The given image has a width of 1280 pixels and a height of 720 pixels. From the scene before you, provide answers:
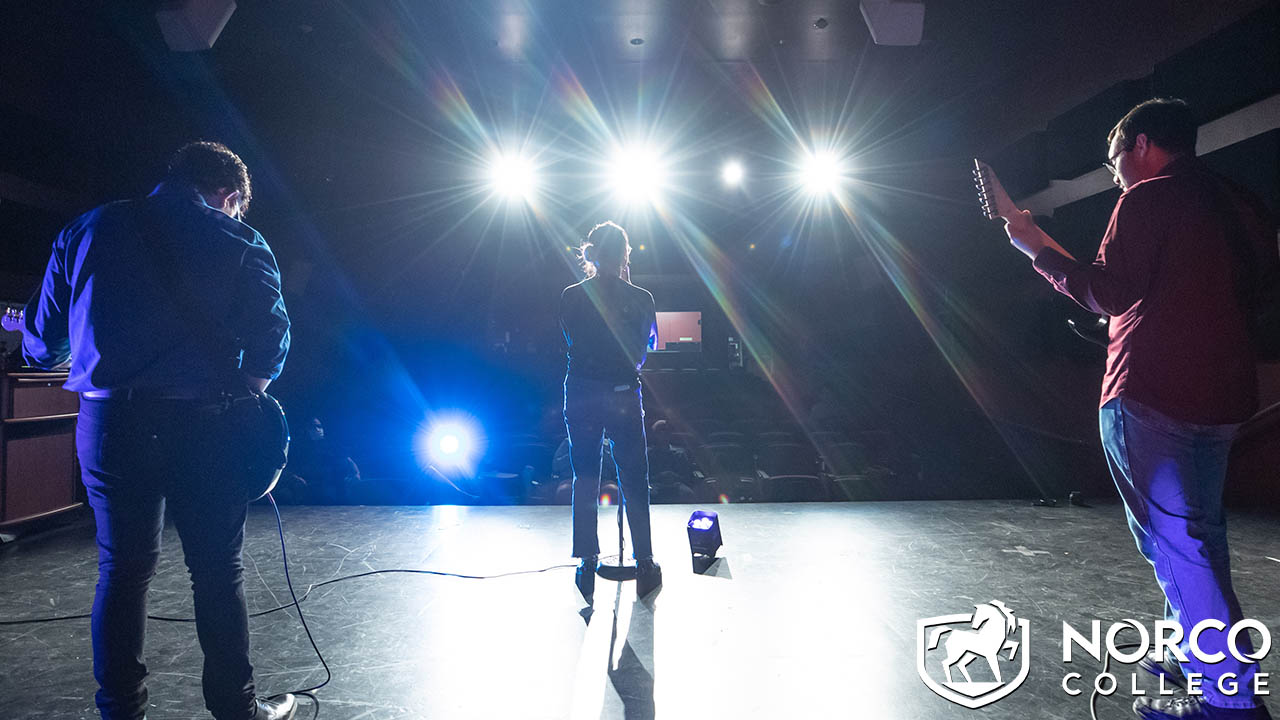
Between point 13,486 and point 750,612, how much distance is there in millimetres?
4731

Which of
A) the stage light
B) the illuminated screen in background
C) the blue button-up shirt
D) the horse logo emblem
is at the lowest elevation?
the horse logo emblem

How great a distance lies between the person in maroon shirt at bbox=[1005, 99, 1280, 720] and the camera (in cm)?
139

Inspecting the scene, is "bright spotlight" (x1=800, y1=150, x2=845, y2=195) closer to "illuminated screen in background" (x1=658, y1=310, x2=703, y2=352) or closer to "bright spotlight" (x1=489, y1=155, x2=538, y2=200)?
"illuminated screen in background" (x1=658, y1=310, x2=703, y2=352)

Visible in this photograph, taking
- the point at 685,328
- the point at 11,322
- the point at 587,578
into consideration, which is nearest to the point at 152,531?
→ the point at 11,322

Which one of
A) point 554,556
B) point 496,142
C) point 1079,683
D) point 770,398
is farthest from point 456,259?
point 1079,683

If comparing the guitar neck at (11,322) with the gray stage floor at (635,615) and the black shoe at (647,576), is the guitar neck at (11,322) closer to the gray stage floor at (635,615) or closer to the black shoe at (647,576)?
the gray stage floor at (635,615)

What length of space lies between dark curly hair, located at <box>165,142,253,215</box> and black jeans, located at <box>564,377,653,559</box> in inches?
55.9

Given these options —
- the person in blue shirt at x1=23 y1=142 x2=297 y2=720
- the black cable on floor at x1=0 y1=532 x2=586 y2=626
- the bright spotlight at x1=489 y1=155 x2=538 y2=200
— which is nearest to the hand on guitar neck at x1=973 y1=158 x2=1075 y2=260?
the person in blue shirt at x1=23 y1=142 x2=297 y2=720

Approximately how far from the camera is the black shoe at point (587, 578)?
2.44 metres

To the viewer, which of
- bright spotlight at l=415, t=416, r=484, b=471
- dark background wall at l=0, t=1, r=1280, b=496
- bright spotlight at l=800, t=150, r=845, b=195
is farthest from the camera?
bright spotlight at l=800, t=150, r=845, b=195

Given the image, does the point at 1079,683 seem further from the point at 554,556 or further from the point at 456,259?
the point at 456,259

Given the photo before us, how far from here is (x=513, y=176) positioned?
23.6 ft

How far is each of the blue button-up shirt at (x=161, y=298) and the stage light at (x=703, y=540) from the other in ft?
6.68

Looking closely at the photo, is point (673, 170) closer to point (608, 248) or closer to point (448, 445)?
point (448, 445)
